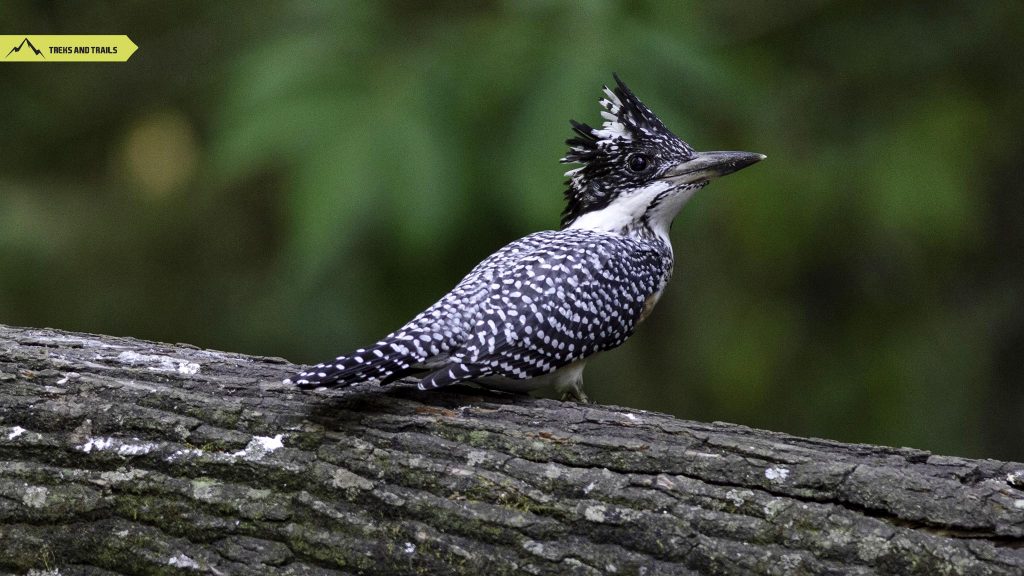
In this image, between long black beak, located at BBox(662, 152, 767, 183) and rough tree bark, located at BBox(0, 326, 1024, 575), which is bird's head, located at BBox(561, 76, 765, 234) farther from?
rough tree bark, located at BBox(0, 326, 1024, 575)

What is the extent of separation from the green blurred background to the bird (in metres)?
1.04

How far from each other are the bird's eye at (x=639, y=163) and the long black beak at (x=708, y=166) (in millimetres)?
111

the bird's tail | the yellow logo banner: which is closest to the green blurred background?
the yellow logo banner

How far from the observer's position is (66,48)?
7.92 metres

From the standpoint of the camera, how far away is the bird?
3852 millimetres

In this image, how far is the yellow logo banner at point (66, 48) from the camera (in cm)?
775

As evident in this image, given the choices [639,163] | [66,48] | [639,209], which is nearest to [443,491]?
[639,209]

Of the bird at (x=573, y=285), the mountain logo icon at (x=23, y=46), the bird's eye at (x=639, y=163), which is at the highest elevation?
the mountain logo icon at (x=23, y=46)

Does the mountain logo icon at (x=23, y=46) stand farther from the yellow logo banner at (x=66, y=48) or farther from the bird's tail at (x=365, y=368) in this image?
the bird's tail at (x=365, y=368)

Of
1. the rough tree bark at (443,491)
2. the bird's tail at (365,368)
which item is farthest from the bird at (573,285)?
the rough tree bark at (443,491)

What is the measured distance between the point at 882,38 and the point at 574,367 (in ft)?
13.6

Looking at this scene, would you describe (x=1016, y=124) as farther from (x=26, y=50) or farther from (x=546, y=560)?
(x=26, y=50)

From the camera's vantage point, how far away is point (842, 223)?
284 inches

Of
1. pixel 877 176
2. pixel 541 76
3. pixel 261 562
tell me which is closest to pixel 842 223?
pixel 877 176
